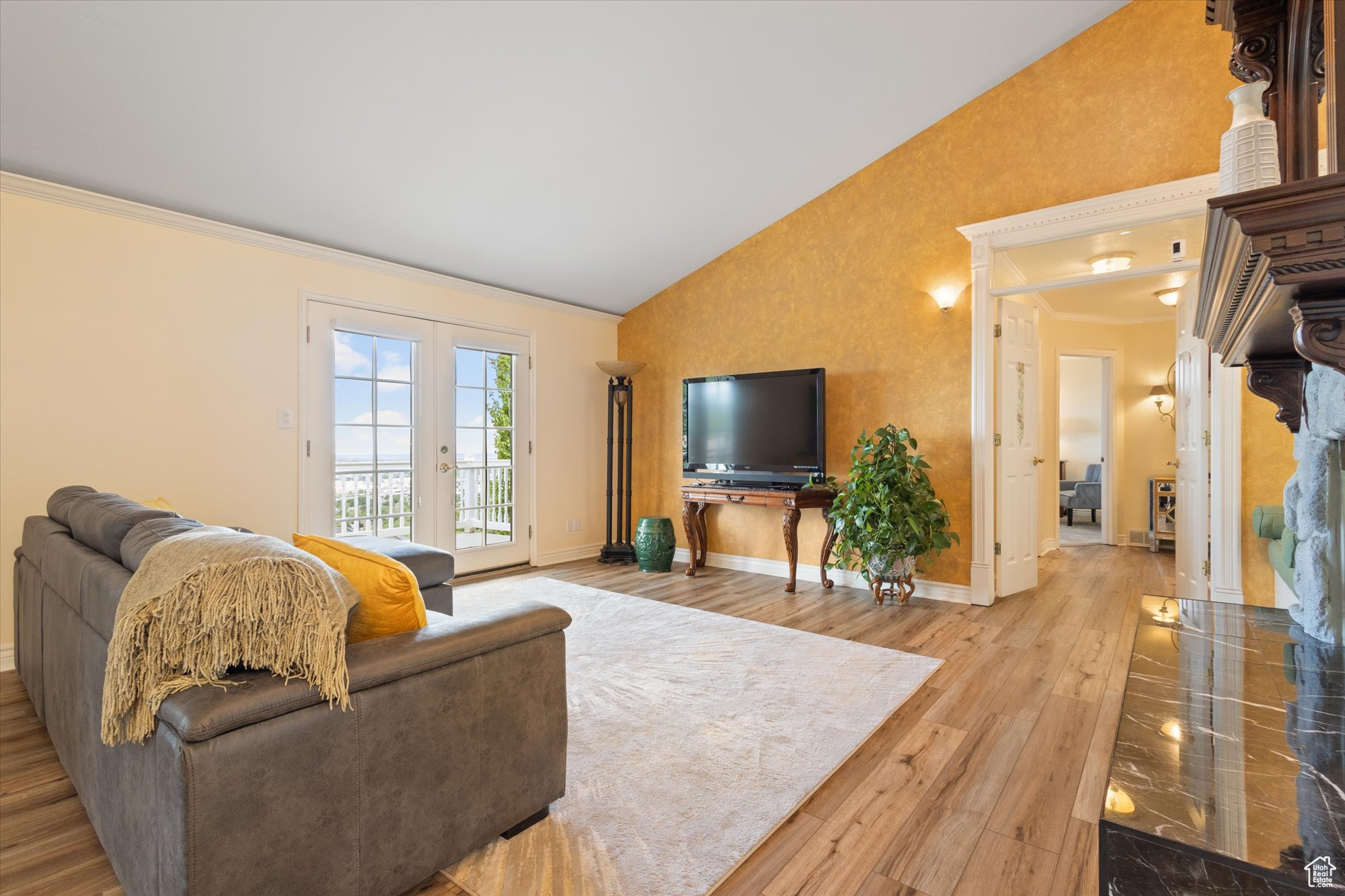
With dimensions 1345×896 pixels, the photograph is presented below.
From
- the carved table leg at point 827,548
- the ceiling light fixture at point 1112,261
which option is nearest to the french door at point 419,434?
the carved table leg at point 827,548

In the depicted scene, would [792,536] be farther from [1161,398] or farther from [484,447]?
[1161,398]

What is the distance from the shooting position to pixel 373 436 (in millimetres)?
4250

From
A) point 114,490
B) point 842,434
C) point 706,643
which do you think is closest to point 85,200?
point 114,490

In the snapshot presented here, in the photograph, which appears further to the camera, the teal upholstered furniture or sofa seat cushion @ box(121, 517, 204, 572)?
the teal upholstered furniture

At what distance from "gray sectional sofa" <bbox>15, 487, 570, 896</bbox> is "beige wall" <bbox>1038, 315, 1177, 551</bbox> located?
20.6 ft

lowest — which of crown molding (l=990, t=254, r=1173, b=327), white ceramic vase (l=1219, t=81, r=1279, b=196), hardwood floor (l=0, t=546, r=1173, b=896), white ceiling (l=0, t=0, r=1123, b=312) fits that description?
hardwood floor (l=0, t=546, r=1173, b=896)

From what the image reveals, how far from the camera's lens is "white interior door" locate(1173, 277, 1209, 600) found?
140 inches

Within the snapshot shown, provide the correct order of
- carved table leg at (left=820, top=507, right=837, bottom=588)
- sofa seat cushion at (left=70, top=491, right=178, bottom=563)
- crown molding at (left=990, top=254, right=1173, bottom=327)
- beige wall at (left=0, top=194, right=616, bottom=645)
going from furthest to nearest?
1. crown molding at (left=990, top=254, right=1173, bottom=327)
2. carved table leg at (left=820, top=507, right=837, bottom=588)
3. beige wall at (left=0, top=194, right=616, bottom=645)
4. sofa seat cushion at (left=70, top=491, right=178, bottom=563)

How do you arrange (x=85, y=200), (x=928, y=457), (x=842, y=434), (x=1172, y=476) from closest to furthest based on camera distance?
(x=85, y=200), (x=928, y=457), (x=842, y=434), (x=1172, y=476)

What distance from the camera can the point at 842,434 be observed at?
15.2ft

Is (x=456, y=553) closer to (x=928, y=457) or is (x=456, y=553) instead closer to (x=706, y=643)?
(x=706, y=643)

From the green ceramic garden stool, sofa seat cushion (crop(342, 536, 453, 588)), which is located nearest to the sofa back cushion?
sofa seat cushion (crop(342, 536, 453, 588))

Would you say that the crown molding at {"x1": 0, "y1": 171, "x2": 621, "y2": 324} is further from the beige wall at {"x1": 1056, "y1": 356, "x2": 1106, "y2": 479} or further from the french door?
the beige wall at {"x1": 1056, "y1": 356, "x2": 1106, "y2": 479}

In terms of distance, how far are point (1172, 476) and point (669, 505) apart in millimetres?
5108
